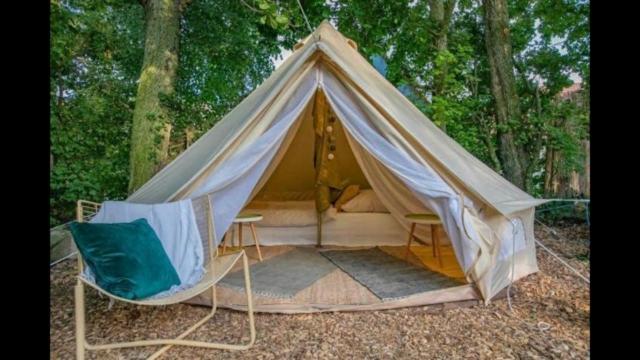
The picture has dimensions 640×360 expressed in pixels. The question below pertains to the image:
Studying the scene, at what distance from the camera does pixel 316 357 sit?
1.79 meters

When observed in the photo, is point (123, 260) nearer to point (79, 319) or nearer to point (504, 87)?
point (79, 319)

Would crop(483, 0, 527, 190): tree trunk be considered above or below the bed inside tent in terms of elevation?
above

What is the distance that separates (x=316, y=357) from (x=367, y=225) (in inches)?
83.6

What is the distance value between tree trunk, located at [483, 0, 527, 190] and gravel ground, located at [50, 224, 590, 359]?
264 cm

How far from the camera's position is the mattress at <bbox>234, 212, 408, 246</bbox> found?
150 inches

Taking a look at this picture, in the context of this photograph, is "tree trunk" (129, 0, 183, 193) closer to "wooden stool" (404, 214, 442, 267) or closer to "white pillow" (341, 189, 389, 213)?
"white pillow" (341, 189, 389, 213)

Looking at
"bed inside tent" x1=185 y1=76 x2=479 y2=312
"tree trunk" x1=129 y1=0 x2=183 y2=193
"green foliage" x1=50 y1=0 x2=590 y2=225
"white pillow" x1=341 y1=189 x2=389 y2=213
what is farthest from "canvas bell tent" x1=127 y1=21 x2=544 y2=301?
"green foliage" x1=50 y1=0 x2=590 y2=225

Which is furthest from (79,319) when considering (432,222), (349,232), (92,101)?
(92,101)

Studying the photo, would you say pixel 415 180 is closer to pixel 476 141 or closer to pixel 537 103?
pixel 476 141

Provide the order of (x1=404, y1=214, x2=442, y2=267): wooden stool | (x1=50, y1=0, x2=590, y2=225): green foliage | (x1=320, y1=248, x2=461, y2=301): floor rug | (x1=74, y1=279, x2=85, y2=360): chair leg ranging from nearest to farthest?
(x1=74, y1=279, x2=85, y2=360): chair leg < (x1=320, y1=248, x2=461, y2=301): floor rug < (x1=404, y1=214, x2=442, y2=267): wooden stool < (x1=50, y1=0, x2=590, y2=225): green foliage

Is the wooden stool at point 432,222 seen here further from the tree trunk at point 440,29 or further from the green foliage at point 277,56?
the tree trunk at point 440,29

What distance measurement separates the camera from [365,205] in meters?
3.86

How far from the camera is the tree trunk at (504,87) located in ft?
16.2
